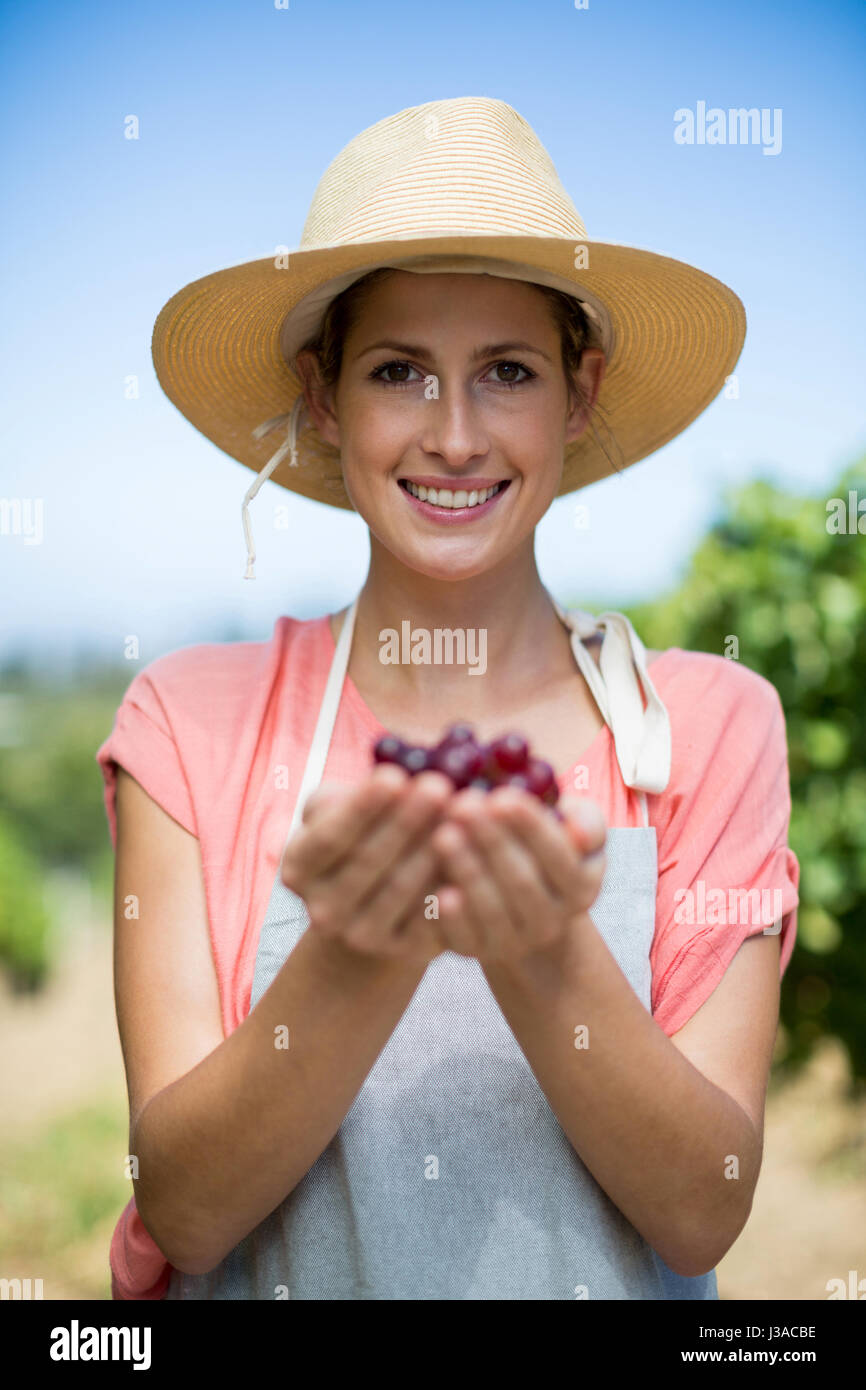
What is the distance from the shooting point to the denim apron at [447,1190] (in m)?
1.84

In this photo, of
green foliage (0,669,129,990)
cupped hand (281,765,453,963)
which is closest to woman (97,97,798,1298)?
A: cupped hand (281,765,453,963)

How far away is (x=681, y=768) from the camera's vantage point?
2.04 m

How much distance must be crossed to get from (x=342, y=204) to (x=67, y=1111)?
16.7 feet

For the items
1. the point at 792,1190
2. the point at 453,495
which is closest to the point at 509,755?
the point at 453,495

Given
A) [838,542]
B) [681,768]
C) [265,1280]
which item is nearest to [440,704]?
[681,768]

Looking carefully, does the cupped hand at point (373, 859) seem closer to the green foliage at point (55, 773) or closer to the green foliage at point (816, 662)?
the green foliage at point (816, 662)

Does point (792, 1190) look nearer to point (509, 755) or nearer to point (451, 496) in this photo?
point (451, 496)

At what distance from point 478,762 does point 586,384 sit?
1143 millimetres

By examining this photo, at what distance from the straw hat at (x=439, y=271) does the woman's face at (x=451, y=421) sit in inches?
2.5

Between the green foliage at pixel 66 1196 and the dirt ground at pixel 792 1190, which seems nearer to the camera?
the dirt ground at pixel 792 1190

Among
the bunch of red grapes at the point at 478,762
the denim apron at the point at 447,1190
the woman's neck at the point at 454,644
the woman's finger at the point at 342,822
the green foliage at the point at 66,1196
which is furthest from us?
the green foliage at the point at 66,1196

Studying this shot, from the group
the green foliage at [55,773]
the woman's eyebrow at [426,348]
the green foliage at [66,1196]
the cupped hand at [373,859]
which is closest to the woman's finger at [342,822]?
the cupped hand at [373,859]

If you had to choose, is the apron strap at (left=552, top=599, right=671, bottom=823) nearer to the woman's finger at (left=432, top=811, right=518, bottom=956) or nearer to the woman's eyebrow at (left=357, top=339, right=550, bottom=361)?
the woman's eyebrow at (left=357, top=339, right=550, bottom=361)
